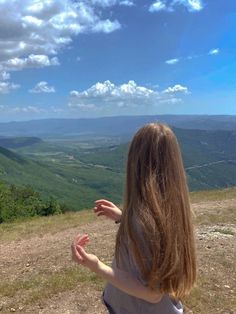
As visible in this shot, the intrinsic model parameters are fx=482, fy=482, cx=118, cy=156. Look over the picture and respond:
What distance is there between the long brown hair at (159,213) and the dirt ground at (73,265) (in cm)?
500

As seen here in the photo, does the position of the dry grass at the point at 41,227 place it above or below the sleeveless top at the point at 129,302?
below

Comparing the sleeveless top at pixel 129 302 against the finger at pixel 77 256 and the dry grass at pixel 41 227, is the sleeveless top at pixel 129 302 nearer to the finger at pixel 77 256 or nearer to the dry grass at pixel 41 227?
the finger at pixel 77 256

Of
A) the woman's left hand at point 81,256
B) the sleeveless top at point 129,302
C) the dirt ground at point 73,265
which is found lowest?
the dirt ground at point 73,265

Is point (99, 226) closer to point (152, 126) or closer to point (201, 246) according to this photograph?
point (201, 246)

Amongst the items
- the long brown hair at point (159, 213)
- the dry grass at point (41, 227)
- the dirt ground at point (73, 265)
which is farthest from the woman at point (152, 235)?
the dry grass at point (41, 227)

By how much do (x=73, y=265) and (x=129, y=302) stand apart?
7.13 meters

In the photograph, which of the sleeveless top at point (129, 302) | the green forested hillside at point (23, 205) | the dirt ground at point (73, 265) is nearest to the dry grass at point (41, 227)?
the dirt ground at point (73, 265)

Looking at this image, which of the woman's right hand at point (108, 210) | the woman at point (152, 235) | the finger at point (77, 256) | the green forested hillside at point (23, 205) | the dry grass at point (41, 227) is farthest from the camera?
the green forested hillside at point (23, 205)

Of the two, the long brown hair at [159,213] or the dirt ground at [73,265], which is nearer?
the long brown hair at [159,213]

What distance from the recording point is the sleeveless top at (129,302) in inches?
135

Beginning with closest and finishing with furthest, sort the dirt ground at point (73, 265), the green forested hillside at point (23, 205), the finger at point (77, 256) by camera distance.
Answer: the finger at point (77, 256) < the dirt ground at point (73, 265) < the green forested hillside at point (23, 205)

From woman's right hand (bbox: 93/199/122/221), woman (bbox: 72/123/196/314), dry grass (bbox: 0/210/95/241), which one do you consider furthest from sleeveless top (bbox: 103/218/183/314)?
dry grass (bbox: 0/210/95/241)

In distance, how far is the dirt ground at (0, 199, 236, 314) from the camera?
27.2ft

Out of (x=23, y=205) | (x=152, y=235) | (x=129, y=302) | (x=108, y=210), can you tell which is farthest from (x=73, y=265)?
(x=23, y=205)
